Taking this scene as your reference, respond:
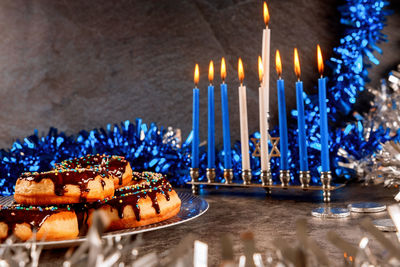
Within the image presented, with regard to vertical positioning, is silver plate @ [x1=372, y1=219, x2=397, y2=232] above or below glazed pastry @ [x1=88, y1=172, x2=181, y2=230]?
below

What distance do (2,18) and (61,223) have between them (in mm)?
1422

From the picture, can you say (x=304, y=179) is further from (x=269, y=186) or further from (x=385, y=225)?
(x=385, y=225)

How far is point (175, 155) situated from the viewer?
1438 mm

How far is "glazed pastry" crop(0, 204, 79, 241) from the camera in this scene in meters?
0.69

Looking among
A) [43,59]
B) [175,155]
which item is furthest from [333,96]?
[43,59]

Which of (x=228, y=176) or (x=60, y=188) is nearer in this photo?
(x=60, y=188)

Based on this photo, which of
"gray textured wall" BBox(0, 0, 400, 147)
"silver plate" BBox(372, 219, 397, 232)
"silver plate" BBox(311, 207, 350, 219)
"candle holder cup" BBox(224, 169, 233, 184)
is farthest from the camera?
"gray textured wall" BBox(0, 0, 400, 147)

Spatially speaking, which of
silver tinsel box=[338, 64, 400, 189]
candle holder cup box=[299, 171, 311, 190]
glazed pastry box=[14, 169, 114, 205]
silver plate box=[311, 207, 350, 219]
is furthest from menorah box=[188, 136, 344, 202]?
glazed pastry box=[14, 169, 114, 205]

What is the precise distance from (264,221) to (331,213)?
15cm

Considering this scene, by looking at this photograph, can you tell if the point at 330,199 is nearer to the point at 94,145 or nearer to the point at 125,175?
the point at 125,175

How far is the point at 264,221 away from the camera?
0.89m

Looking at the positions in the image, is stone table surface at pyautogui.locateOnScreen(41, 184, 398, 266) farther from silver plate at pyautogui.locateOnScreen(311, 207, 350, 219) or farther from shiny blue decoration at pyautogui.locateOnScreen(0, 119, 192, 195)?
shiny blue decoration at pyautogui.locateOnScreen(0, 119, 192, 195)

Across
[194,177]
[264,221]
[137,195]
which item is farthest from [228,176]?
[137,195]

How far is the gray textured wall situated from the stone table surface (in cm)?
56
